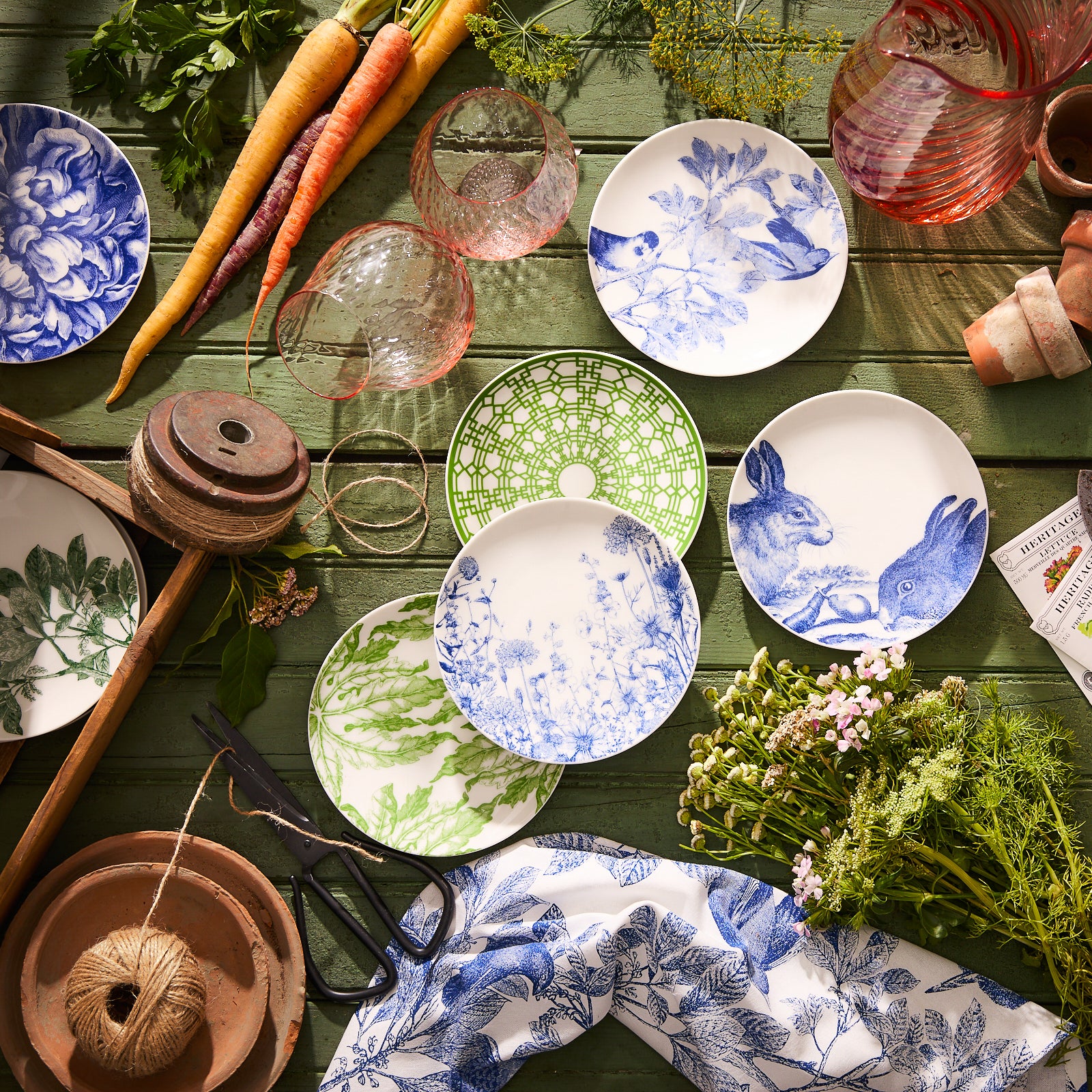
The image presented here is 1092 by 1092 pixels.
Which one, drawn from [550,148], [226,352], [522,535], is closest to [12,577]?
[226,352]

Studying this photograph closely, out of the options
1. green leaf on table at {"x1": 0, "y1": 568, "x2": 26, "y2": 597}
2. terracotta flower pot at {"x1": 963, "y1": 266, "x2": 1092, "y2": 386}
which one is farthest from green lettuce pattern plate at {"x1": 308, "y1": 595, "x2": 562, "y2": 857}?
terracotta flower pot at {"x1": 963, "y1": 266, "x2": 1092, "y2": 386}

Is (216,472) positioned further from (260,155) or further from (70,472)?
(260,155)

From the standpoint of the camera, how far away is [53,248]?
125 cm

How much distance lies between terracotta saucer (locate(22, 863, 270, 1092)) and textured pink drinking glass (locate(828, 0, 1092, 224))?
1390mm

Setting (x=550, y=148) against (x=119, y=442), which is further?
(x=119, y=442)

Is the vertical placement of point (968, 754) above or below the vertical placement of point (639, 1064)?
above

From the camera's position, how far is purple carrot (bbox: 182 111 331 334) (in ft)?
4.15

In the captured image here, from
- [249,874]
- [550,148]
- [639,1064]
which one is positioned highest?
[550,148]

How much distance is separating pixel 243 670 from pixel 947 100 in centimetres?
126

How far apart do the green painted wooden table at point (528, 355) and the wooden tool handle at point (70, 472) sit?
0.11 meters

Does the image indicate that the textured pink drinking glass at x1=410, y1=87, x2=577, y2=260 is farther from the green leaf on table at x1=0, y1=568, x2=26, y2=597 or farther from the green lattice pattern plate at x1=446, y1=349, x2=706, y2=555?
the green leaf on table at x1=0, y1=568, x2=26, y2=597

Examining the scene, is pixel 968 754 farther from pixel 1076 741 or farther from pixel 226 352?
pixel 226 352

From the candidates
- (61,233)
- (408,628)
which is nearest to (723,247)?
(408,628)

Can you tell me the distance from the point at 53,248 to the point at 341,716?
2.75 feet
